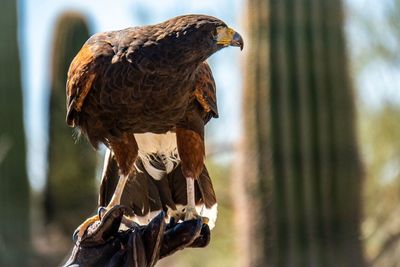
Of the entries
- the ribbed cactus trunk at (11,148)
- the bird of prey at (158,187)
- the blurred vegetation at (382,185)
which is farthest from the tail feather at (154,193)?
the blurred vegetation at (382,185)

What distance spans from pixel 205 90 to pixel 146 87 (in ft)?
1.05

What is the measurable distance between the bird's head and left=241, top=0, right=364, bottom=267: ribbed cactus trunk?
284 cm

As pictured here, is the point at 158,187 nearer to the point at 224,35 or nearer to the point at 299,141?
the point at 224,35

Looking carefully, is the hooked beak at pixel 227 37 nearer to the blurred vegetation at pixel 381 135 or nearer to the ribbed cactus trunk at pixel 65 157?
the blurred vegetation at pixel 381 135

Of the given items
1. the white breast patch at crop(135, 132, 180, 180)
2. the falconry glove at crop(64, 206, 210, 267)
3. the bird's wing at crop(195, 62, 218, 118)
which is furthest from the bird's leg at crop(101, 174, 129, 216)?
the falconry glove at crop(64, 206, 210, 267)

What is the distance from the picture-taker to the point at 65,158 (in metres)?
12.1

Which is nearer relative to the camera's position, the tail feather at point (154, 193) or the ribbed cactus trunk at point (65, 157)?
the tail feather at point (154, 193)

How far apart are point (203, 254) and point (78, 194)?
1.92 m

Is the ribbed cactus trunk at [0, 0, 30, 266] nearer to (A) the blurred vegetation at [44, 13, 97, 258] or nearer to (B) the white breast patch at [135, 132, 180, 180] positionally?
(A) the blurred vegetation at [44, 13, 97, 258]

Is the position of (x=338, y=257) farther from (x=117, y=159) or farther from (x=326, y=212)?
(x=117, y=159)

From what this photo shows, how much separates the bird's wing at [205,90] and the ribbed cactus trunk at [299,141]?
250cm

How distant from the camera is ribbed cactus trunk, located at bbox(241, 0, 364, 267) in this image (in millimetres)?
7211

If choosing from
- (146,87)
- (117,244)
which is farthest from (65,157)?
(117,244)

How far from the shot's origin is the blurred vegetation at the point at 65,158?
11484 mm
